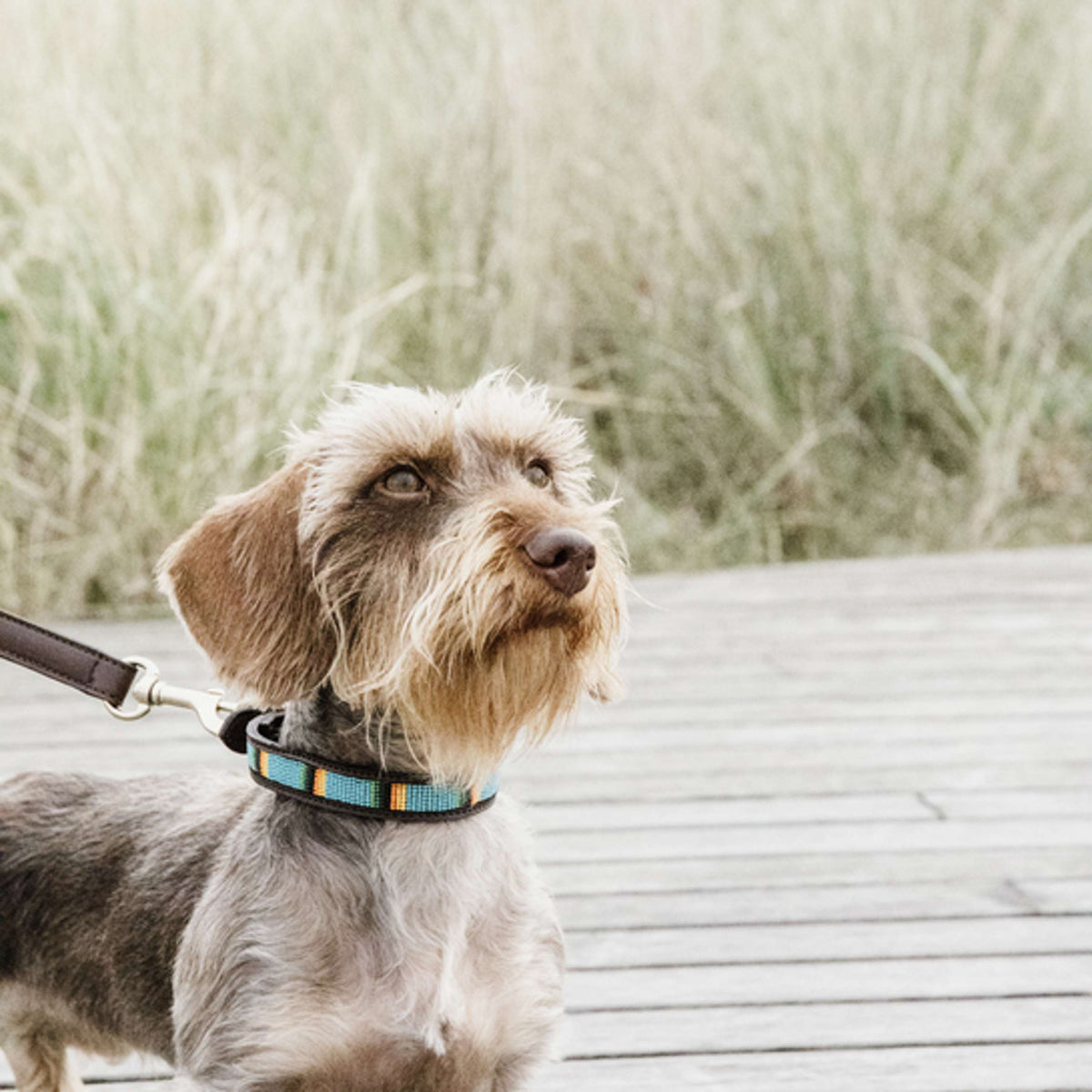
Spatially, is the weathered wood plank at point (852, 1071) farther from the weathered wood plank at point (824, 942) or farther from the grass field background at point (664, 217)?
the grass field background at point (664, 217)

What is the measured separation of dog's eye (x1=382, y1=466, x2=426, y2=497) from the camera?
2.00 meters

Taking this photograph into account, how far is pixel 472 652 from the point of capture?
1905 millimetres

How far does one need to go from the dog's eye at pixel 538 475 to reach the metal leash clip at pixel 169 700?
49 cm

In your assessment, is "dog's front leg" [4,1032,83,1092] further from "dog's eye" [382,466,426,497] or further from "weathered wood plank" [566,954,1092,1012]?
"dog's eye" [382,466,426,497]

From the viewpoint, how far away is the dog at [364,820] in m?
1.87

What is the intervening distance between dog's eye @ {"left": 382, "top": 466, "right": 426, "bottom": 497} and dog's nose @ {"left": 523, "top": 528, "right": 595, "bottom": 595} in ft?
0.72

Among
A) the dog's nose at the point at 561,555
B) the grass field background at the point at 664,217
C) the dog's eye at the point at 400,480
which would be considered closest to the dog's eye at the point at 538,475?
the dog's eye at the point at 400,480

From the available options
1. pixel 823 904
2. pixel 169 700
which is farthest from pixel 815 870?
pixel 169 700

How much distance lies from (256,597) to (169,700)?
1.18 ft

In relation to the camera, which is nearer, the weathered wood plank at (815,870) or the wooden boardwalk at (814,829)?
the wooden boardwalk at (814,829)

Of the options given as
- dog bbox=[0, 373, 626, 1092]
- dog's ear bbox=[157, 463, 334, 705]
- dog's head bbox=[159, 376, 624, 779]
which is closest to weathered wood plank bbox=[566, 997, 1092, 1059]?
dog bbox=[0, 373, 626, 1092]

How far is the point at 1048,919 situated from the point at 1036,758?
0.90 m

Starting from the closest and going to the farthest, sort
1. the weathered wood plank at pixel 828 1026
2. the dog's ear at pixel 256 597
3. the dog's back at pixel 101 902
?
the dog's ear at pixel 256 597, the dog's back at pixel 101 902, the weathered wood plank at pixel 828 1026

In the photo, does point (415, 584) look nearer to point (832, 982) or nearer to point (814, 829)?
point (832, 982)
